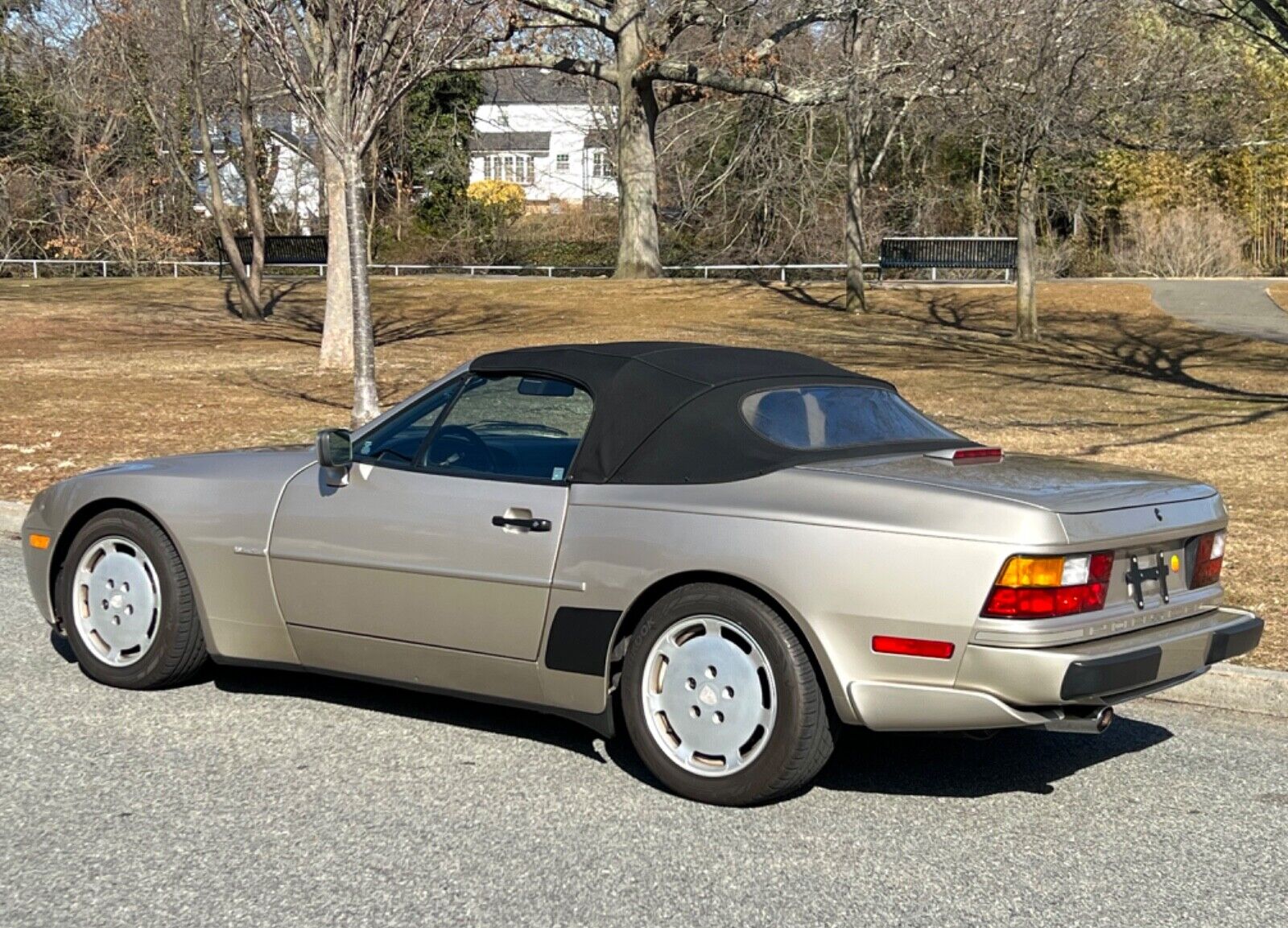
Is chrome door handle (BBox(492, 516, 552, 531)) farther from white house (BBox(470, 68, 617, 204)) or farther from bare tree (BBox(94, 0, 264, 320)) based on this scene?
white house (BBox(470, 68, 617, 204))

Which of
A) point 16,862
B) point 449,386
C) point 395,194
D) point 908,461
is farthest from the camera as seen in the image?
point 395,194

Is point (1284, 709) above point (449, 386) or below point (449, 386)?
below

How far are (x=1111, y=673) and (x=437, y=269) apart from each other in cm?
4393

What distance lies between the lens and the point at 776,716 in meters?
4.75

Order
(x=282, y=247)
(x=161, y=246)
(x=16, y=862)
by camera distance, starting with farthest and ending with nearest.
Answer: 1. (x=161, y=246)
2. (x=282, y=247)
3. (x=16, y=862)

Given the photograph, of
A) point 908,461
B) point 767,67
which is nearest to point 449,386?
point 908,461

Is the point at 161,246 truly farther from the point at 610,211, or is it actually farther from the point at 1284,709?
the point at 1284,709

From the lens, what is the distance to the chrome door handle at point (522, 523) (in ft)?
17.1

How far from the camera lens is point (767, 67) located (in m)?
33.7

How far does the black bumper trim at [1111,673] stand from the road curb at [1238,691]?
5.57ft

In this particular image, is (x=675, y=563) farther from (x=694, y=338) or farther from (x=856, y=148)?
(x=856, y=148)

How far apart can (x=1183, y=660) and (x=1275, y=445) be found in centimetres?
982

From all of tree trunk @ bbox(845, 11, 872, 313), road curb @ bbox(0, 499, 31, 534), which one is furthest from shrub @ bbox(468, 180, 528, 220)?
road curb @ bbox(0, 499, 31, 534)

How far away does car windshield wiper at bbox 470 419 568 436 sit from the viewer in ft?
19.4
